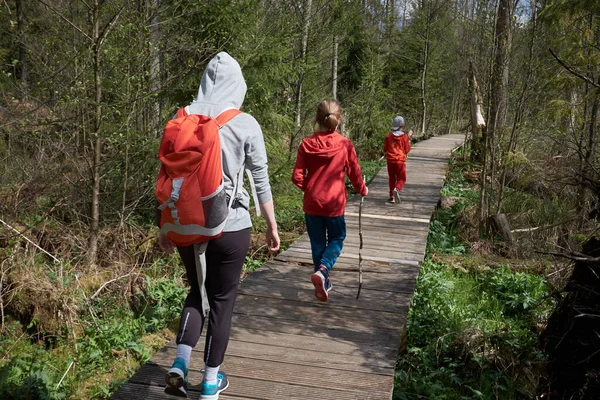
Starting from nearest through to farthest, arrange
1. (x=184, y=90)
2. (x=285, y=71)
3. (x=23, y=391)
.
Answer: (x=23, y=391)
(x=184, y=90)
(x=285, y=71)

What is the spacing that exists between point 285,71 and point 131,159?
328 centimetres

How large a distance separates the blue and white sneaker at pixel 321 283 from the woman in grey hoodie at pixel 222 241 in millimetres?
1746

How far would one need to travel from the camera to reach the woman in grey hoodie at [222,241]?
9.80 feet

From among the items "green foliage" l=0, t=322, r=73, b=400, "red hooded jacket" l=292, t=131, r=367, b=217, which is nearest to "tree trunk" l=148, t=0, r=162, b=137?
"red hooded jacket" l=292, t=131, r=367, b=217

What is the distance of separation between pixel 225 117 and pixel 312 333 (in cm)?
207

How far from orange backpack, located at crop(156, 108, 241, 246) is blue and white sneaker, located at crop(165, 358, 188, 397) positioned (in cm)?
73

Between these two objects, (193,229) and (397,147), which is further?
(397,147)

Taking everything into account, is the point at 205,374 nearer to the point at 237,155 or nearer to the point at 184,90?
the point at 237,155

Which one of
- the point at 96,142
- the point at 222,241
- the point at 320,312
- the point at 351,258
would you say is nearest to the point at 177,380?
Result: the point at 222,241

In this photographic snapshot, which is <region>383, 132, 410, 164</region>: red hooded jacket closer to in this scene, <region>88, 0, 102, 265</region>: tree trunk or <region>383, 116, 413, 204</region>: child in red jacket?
<region>383, 116, 413, 204</region>: child in red jacket

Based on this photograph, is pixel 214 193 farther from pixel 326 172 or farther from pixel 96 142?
pixel 96 142

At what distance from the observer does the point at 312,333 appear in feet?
14.1

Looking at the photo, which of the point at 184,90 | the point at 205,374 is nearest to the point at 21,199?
the point at 184,90

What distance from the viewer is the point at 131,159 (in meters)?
7.88
